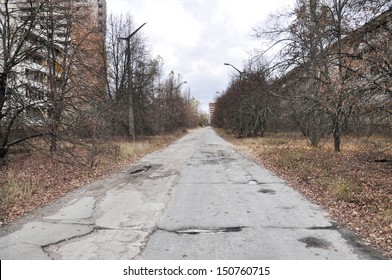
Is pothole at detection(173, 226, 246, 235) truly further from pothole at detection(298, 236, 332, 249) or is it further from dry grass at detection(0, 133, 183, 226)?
A: dry grass at detection(0, 133, 183, 226)

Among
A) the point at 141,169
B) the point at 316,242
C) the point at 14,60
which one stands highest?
the point at 14,60

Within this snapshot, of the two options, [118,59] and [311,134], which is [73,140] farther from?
[118,59]

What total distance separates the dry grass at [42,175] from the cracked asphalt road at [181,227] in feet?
1.89

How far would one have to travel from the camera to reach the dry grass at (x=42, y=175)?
7.80m

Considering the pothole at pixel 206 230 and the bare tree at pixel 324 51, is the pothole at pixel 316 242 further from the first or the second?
the bare tree at pixel 324 51

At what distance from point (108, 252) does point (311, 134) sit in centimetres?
1715

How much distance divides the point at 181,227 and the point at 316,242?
2330 mm

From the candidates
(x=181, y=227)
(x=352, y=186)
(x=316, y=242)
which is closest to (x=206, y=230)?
(x=181, y=227)

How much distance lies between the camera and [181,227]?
595 cm

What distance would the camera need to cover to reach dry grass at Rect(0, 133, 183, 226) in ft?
25.6

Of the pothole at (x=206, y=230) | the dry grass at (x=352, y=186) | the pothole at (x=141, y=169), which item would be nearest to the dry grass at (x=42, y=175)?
the pothole at (x=141, y=169)

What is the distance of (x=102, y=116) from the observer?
13320 mm

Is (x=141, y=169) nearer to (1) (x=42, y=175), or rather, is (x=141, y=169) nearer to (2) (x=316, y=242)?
(1) (x=42, y=175)
